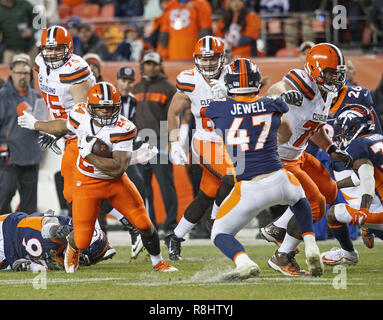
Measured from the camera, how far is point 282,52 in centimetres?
1141

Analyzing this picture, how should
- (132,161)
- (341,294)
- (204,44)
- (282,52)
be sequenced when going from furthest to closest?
(282,52) < (204,44) < (132,161) < (341,294)

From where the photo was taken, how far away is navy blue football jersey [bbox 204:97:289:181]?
5.45 m

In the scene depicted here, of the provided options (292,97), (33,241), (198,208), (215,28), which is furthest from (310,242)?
(215,28)

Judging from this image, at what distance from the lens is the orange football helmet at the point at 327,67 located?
626cm

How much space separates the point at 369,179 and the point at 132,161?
1.90 m

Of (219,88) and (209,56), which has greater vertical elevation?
(209,56)

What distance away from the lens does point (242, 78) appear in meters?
5.59

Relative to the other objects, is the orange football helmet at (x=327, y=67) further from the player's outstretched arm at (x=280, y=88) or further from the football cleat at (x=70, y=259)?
the football cleat at (x=70, y=259)

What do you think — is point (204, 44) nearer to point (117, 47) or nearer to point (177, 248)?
point (177, 248)

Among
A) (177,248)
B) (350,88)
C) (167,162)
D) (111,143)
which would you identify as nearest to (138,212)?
(111,143)

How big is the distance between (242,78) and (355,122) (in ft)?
4.65

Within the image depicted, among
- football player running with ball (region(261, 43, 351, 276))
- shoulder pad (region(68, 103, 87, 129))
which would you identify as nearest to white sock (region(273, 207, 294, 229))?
football player running with ball (region(261, 43, 351, 276))

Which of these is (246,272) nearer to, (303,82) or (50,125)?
(303,82)

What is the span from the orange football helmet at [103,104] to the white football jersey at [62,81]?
2.61ft
